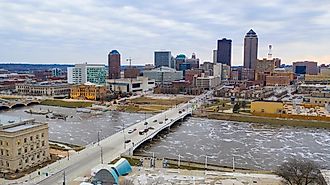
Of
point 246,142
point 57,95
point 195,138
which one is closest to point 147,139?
point 195,138

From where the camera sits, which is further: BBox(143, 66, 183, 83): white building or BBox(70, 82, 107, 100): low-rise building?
BBox(143, 66, 183, 83): white building

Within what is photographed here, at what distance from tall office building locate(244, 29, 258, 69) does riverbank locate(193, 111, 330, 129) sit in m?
123

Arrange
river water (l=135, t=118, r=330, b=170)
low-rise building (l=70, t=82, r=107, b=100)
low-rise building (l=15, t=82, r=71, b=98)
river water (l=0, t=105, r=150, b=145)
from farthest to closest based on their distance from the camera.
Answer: low-rise building (l=15, t=82, r=71, b=98) < low-rise building (l=70, t=82, r=107, b=100) < river water (l=0, t=105, r=150, b=145) < river water (l=135, t=118, r=330, b=170)

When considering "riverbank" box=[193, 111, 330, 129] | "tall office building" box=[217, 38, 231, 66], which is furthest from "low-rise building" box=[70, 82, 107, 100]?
"tall office building" box=[217, 38, 231, 66]

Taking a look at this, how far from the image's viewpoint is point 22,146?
67.4 ft

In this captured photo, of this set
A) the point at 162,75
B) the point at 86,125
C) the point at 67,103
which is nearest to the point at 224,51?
the point at 162,75

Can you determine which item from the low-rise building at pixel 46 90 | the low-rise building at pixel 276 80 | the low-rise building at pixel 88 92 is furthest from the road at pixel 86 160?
the low-rise building at pixel 276 80

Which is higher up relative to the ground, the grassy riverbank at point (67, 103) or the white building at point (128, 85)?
the white building at point (128, 85)

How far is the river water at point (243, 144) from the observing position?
25766 mm

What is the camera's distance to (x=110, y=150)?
25250mm

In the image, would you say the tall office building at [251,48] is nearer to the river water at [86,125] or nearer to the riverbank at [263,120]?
the riverbank at [263,120]

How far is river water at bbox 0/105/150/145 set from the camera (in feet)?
105

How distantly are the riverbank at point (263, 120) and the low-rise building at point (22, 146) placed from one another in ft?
87.7

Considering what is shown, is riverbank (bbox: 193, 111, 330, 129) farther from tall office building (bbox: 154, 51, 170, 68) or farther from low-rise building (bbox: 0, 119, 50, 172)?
tall office building (bbox: 154, 51, 170, 68)
